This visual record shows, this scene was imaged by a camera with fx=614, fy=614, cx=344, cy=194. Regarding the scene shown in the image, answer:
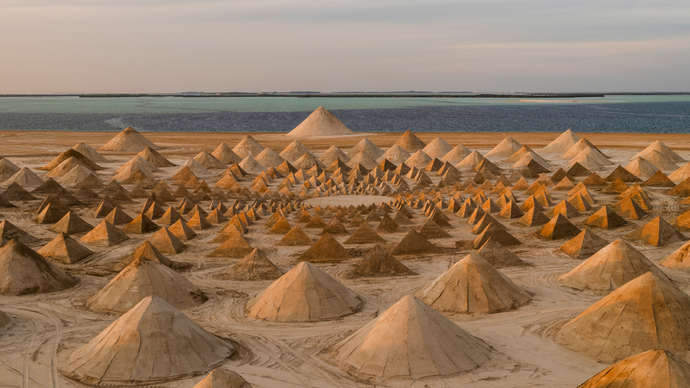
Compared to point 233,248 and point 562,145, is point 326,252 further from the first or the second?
point 562,145

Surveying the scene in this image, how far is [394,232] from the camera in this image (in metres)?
20.1

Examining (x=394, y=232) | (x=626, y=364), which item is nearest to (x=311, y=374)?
(x=626, y=364)

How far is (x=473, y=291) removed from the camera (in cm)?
1290

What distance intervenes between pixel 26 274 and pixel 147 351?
593cm

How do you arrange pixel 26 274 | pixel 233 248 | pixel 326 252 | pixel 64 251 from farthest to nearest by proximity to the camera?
pixel 233 248, pixel 326 252, pixel 64 251, pixel 26 274

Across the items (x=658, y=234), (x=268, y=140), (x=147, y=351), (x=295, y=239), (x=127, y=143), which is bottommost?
(x=295, y=239)

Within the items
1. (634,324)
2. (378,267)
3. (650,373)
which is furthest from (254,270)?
(650,373)

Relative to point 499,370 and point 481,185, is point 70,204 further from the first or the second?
point 499,370

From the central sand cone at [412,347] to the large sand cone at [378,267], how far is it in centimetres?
462

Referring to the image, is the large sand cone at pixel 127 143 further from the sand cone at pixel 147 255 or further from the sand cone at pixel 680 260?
the sand cone at pixel 680 260

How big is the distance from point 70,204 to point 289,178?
32.4ft

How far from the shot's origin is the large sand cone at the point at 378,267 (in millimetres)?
15289

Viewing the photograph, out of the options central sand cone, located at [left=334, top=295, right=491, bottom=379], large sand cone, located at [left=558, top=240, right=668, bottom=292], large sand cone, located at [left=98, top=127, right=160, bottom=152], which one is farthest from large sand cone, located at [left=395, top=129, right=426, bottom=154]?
central sand cone, located at [left=334, top=295, right=491, bottom=379]

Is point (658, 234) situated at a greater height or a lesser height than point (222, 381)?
lesser
